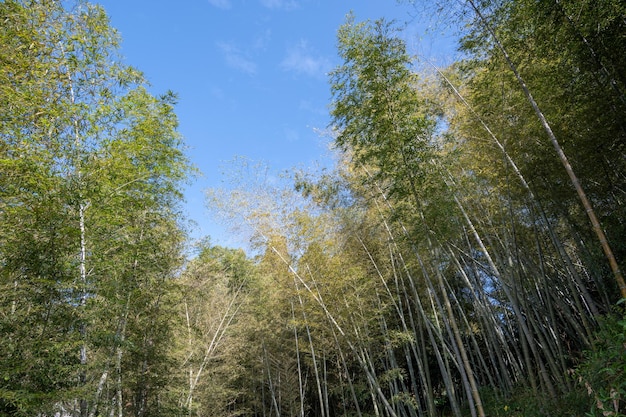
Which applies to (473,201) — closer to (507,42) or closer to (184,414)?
(507,42)

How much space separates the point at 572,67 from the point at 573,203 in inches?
108

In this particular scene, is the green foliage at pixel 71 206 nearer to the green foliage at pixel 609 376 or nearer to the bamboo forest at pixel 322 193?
the bamboo forest at pixel 322 193

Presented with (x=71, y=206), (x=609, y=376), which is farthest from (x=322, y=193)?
(x=609, y=376)

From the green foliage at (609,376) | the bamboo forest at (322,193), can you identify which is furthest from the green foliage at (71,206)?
the green foliage at (609,376)

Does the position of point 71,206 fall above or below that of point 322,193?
below

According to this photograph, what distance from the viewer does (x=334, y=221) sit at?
7.23 m

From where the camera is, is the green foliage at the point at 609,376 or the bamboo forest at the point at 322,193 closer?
the green foliage at the point at 609,376

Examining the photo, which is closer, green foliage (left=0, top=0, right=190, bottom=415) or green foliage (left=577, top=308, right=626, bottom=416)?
green foliage (left=577, top=308, right=626, bottom=416)

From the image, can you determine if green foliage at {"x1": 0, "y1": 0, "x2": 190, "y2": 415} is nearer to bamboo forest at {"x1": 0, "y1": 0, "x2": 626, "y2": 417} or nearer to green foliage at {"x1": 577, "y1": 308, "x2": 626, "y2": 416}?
bamboo forest at {"x1": 0, "y1": 0, "x2": 626, "y2": 417}

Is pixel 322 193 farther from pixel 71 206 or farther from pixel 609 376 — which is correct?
pixel 609 376

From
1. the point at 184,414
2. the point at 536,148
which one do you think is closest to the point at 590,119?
the point at 536,148

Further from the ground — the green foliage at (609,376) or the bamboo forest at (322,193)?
the bamboo forest at (322,193)

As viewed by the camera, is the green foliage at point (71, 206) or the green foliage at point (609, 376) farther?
the green foliage at point (71, 206)

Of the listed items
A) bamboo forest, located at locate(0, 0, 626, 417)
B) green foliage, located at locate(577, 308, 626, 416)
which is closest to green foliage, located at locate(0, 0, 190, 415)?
bamboo forest, located at locate(0, 0, 626, 417)
